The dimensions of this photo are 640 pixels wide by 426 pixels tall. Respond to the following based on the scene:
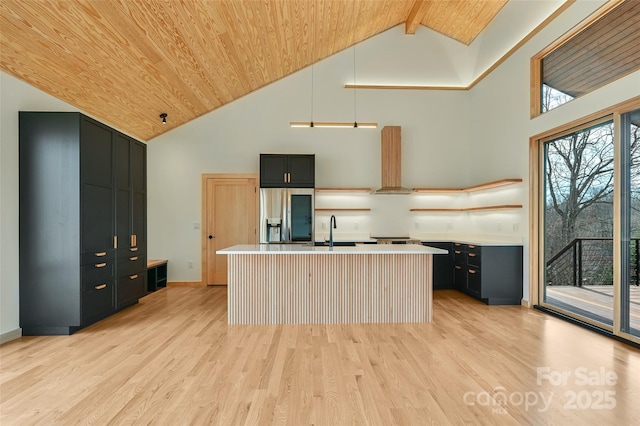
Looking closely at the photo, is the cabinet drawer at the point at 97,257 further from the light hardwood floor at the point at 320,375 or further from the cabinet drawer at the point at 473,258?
the cabinet drawer at the point at 473,258

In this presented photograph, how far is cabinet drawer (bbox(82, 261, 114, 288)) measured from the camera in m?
3.77

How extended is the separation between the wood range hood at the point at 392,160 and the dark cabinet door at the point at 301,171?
1.27 metres

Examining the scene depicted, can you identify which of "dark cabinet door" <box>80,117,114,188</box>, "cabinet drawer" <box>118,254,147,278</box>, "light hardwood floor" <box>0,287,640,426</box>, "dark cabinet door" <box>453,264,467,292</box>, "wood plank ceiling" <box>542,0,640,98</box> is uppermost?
"wood plank ceiling" <box>542,0,640,98</box>

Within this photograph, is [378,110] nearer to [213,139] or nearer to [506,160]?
[506,160]

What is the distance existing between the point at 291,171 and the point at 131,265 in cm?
286

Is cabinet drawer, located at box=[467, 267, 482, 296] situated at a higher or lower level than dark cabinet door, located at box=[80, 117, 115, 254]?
lower

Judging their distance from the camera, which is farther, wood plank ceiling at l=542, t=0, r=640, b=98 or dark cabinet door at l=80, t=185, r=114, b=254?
dark cabinet door at l=80, t=185, r=114, b=254

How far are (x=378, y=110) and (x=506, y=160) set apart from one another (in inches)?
97.3

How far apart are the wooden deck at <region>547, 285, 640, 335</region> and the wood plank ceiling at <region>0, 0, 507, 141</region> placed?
163 inches

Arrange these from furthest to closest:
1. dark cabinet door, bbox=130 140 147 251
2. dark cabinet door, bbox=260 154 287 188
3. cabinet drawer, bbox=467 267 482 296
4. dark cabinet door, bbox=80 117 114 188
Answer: dark cabinet door, bbox=260 154 287 188 → cabinet drawer, bbox=467 267 482 296 → dark cabinet door, bbox=130 140 147 251 → dark cabinet door, bbox=80 117 114 188

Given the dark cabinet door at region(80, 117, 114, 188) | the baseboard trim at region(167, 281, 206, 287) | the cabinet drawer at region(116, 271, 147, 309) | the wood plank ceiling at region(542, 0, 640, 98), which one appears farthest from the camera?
the baseboard trim at region(167, 281, 206, 287)

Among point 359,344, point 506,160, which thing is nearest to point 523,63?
point 506,160

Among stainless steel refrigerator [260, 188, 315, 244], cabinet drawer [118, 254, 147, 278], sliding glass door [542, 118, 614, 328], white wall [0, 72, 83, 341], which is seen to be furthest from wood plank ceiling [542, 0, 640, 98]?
white wall [0, 72, 83, 341]

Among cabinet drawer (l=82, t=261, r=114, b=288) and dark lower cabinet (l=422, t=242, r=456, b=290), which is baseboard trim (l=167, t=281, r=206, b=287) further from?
dark lower cabinet (l=422, t=242, r=456, b=290)
